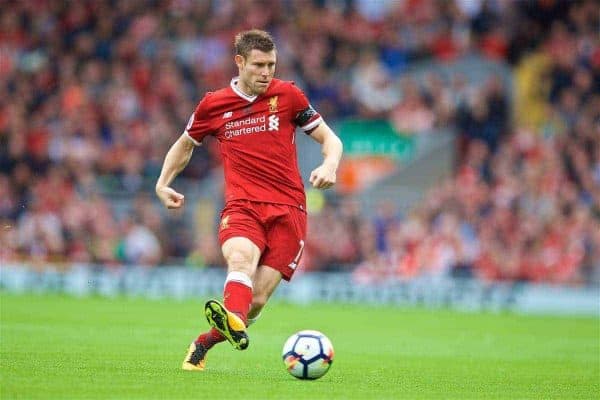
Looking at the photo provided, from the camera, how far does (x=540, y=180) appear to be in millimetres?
23016

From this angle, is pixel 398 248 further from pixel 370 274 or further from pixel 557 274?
pixel 557 274

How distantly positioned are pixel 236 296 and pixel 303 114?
1648 mm

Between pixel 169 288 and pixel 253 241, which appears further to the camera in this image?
pixel 169 288

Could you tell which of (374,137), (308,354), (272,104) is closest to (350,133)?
(374,137)

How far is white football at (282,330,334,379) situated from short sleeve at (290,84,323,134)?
1722mm

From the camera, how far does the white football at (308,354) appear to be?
8.91m

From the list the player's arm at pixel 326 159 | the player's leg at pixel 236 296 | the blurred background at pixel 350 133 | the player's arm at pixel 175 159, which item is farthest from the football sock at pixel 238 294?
the blurred background at pixel 350 133

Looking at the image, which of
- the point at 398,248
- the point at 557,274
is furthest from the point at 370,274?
the point at 557,274

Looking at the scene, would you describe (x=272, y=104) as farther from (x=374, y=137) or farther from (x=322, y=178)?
(x=374, y=137)

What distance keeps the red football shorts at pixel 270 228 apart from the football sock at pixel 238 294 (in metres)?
0.38

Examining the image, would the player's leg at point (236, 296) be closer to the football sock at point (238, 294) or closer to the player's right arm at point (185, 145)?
the football sock at point (238, 294)

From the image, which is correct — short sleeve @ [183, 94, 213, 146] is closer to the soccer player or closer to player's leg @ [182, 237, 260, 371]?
the soccer player

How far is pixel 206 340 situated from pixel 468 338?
6988mm

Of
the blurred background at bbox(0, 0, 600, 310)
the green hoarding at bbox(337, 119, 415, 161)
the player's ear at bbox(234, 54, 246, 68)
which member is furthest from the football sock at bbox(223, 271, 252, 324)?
the green hoarding at bbox(337, 119, 415, 161)
